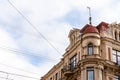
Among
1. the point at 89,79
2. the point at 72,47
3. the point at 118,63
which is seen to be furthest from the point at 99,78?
the point at 72,47

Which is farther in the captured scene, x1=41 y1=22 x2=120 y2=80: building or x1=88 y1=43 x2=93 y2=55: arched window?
x1=88 y1=43 x2=93 y2=55: arched window

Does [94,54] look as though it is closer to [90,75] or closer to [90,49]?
[90,49]

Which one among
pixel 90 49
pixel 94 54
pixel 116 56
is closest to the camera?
pixel 94 54

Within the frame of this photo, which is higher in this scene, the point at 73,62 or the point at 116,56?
the point at 116,56

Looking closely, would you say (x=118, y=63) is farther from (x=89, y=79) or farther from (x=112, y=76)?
(x=89, y=79)

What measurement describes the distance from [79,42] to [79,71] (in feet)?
14.3

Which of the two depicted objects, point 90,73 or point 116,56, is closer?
point 90,73

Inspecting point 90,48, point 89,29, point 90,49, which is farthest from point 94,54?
point 89,29

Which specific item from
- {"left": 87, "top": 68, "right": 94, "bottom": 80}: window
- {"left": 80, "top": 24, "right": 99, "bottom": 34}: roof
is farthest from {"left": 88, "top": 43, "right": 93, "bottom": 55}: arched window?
{"left": 87, "top": 68, "right": 94, "bottom": 80}: window

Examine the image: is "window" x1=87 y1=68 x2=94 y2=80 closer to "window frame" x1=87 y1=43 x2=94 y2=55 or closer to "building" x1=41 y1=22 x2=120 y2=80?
"building" x1=41 y1=22 x2=120 y2=80

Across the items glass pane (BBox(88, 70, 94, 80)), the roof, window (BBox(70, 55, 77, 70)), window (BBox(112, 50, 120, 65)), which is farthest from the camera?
window (BBox(70, 55, 77, 70))

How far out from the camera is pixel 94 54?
4878 cm

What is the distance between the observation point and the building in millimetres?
48156

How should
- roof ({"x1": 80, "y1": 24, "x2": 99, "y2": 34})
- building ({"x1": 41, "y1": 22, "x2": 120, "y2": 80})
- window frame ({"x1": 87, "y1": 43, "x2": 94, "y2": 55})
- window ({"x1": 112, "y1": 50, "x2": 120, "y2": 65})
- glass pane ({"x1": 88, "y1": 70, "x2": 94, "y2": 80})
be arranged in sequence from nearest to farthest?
1. glass pane ({"x1": 88, "y1": 70, "x2": 94, "y2": 80})
2. building ({"x1": 41, "y1": 22, "x2": 120, "y2": 80})
3. window frame ({"x1": 87, "y1": 43, "x2": 94, "y2": 55})
4. roof ({"x1": 80, "y1": 24, "x2": 99, "y2": 34})
5. window ({"x1": 112, "y1": 50, "x2": 120, "y2": 65})
